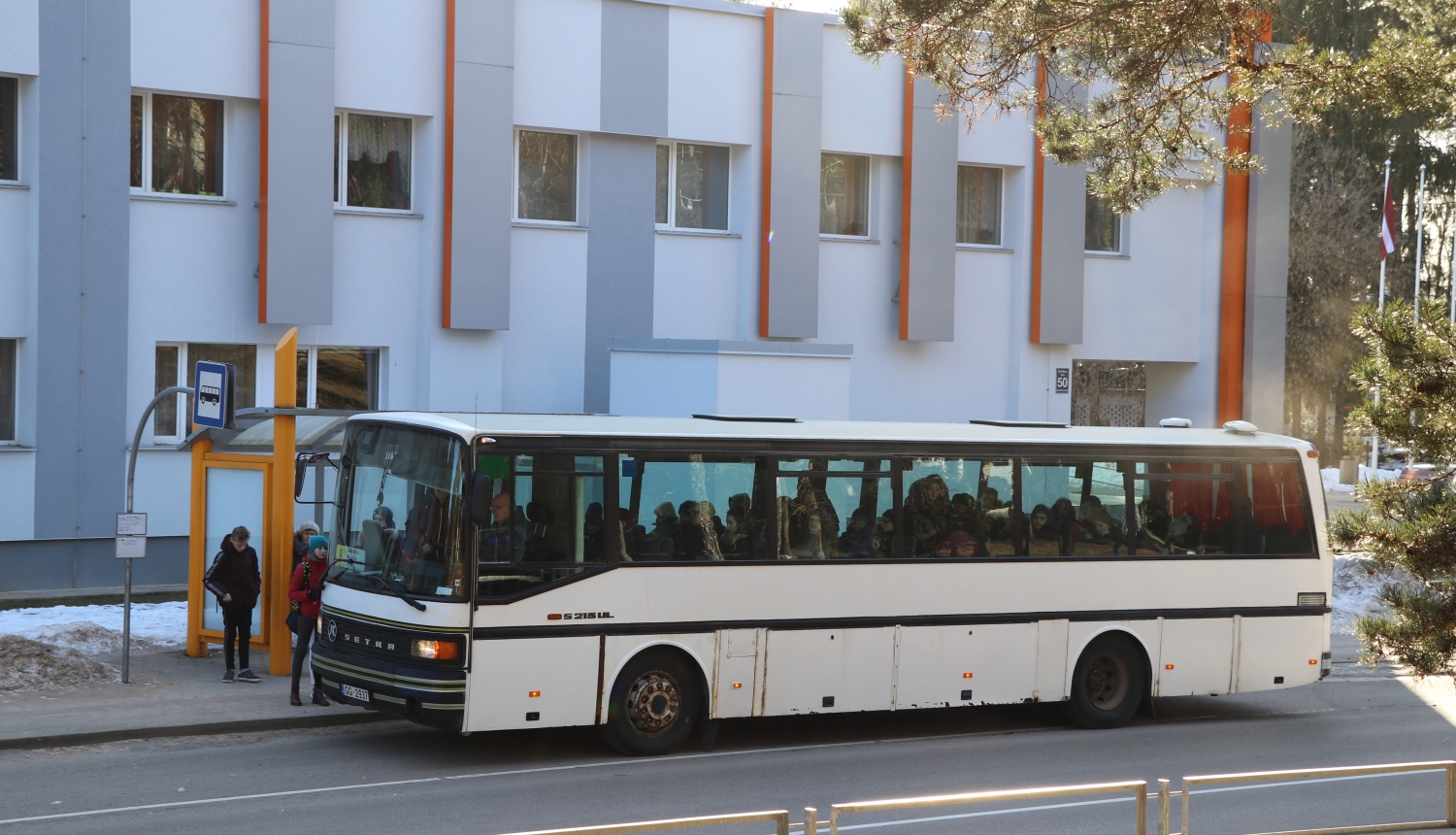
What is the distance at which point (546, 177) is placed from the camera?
2298 cm

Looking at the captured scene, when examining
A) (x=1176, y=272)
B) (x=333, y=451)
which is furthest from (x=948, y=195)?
(x=333, y=451)

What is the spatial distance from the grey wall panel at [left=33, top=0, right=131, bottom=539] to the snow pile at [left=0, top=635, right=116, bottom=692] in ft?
18.3

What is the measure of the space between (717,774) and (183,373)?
1228 cm

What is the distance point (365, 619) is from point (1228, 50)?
809cm

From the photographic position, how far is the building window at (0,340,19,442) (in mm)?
19812

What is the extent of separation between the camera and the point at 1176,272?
27594mm

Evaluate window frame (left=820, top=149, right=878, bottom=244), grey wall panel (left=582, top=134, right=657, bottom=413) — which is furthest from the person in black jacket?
window frame (left=820, top=149, right=878, bottom=244)

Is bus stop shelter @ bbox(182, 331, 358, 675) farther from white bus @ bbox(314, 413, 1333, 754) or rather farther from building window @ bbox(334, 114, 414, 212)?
building window @ bbox(334, 114, 414, 212)

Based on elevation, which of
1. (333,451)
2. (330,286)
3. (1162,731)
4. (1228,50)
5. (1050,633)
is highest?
(1228,50)

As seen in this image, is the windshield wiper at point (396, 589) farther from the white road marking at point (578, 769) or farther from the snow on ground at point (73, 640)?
the snow on ground at point (73, 640)

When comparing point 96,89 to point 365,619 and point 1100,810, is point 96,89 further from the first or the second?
point 1100,810

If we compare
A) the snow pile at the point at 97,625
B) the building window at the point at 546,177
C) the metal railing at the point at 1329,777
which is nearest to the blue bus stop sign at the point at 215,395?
the snow pile at the point at 97,625

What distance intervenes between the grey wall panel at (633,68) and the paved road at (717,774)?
37.5 feet

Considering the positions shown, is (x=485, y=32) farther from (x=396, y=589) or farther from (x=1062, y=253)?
(x=396, y=589)
